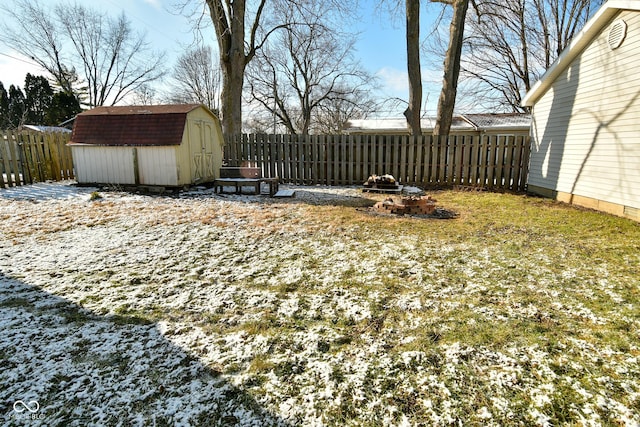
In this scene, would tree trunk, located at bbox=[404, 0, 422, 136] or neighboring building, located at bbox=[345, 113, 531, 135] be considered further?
neighboring building, located at bbox=[345, 113, 531, 135]

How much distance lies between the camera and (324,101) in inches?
1287

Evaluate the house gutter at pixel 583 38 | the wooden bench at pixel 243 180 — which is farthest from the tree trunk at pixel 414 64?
the wooden bench at pixel 243 180

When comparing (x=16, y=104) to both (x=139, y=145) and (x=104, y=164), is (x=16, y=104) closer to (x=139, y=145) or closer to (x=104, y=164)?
(x=104, y=164)

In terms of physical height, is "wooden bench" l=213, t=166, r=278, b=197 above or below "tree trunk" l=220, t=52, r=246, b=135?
below

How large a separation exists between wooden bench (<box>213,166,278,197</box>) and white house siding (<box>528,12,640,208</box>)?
7.55 m

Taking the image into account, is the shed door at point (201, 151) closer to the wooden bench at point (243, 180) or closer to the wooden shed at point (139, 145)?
the wooden shed at point (139, 145)

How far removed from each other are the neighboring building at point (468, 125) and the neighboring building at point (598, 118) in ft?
35.7

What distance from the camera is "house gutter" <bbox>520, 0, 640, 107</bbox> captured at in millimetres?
6169

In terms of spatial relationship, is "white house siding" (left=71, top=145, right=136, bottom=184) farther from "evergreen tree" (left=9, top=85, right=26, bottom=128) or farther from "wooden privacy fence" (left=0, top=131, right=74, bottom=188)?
"evergreen tree" (left=9, top=85, right=26, bottom=128)

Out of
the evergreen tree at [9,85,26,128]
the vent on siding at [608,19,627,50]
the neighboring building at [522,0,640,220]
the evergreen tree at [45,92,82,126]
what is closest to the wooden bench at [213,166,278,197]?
the neighboring building at [522,0,640,220]

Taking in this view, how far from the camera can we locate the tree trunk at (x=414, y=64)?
36.8ft

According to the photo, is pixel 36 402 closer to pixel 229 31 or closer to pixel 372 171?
pixel 372 171

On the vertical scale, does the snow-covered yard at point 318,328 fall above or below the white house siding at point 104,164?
below

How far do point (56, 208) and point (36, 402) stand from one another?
661cm
